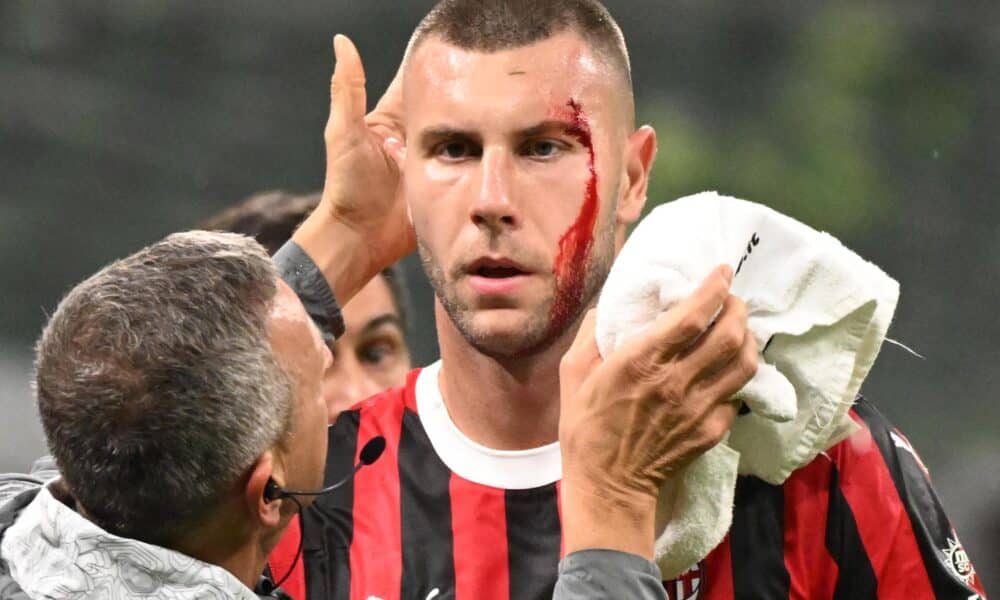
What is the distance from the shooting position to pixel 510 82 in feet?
6.73

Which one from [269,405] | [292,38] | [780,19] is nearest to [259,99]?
[292,38]

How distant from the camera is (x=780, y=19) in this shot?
15.2ft

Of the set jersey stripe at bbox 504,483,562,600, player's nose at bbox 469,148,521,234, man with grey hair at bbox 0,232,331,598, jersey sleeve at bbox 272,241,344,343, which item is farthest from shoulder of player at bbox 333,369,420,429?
man with grey hair at bbox 0,232,331,598

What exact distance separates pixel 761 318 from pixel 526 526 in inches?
20.9

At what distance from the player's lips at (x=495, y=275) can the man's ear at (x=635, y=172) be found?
202 mm

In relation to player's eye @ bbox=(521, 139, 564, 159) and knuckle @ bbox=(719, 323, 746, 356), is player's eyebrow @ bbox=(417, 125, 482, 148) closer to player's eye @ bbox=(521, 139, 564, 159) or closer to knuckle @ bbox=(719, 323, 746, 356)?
player's eye @ bbox=(521, 139, 564, 159)

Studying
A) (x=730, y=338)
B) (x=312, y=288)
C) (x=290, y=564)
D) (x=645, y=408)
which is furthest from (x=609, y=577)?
(x=312, y=288)

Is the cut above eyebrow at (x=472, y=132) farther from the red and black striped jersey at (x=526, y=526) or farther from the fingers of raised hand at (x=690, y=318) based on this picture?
the fingers of raised hand at (x=690, y=318)

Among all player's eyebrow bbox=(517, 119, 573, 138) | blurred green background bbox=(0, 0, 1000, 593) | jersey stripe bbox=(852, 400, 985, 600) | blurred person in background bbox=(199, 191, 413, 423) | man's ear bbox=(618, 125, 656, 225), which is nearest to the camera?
jersey stripe bbox=(852, 400, 985, 600)

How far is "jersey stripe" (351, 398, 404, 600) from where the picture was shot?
2.08m

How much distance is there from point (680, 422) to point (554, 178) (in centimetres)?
51

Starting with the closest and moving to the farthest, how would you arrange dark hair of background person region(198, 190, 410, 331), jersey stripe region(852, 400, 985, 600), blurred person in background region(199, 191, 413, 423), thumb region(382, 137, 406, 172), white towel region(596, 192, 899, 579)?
white towel region(596, 192, 899, 579), jersey stripe region(852, 400, 985, 600), thumb region(382, 137, 406, 172), blurred person in background region(199, 191, 413, 423), dark hair of background person region(198, 190, 410, 331)

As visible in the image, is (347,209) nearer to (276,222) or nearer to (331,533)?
(331,533)

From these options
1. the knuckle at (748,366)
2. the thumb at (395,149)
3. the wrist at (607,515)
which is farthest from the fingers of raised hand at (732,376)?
the thumb at (395,149)
